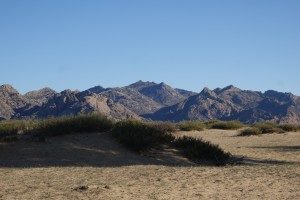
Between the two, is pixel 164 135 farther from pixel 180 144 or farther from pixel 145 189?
pixel 145 189

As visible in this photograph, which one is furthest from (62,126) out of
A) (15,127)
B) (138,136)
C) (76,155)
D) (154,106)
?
(154,106)

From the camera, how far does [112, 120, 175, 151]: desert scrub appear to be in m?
17.1

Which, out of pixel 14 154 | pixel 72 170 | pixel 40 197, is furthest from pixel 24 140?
pixel 40 197

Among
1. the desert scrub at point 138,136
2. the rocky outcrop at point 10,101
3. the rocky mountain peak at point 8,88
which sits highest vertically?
the rocky mountain peak at point 8,88

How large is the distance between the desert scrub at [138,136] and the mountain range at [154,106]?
1525cm

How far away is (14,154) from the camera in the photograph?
51.1 ft

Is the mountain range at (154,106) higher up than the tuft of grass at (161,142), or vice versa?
the mountain range at (154,106)

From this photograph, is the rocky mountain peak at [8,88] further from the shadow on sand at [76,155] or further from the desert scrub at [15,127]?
the shadow on sand at [76,155]

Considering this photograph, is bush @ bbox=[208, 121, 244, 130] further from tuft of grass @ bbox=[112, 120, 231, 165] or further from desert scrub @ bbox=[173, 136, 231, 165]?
desert scrub @ bbox=[173, 136, 231, 165]

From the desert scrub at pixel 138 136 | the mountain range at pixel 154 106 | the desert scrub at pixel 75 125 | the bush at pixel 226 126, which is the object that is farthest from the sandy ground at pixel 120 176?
the bush at pixel 226 126

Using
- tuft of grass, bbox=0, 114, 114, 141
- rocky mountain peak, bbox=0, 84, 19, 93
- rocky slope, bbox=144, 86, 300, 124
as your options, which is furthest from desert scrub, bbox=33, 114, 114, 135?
rocky slope, bbox=144, 86, 300, 124

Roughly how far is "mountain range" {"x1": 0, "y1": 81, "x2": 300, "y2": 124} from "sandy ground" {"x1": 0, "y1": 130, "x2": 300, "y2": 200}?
18357 millimetres

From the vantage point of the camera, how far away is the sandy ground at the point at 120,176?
30.4 feet

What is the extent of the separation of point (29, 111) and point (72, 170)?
79.0 m
